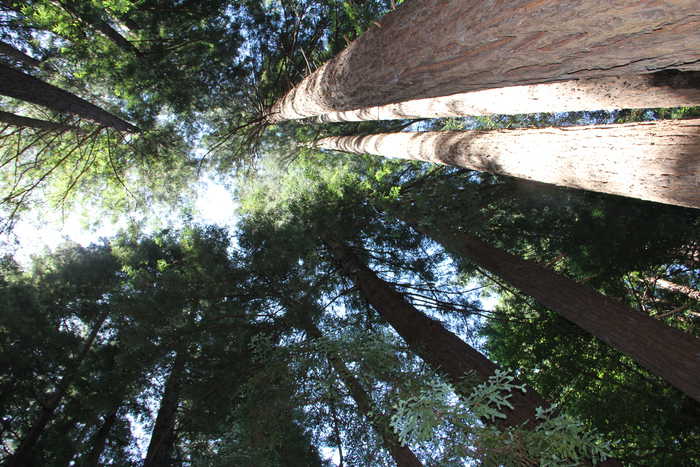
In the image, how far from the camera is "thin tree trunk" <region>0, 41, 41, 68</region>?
6.09 m

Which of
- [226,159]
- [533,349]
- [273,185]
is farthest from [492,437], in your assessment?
[226,159]

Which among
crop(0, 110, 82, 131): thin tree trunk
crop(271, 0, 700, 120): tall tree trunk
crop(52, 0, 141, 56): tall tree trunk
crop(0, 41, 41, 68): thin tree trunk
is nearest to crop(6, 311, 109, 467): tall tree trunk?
crop(0, 110, 82, 131): thin tree trunk

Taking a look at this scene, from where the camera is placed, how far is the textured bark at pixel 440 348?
4379 millimetres

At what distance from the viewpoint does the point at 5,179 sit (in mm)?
8266

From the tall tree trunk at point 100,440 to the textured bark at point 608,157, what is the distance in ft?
32.0

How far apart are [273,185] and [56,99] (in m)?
5.22

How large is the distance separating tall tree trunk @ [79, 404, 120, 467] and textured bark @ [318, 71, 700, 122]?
9877 mm

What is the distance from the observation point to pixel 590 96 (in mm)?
3000

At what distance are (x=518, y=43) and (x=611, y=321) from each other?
4.42 meters

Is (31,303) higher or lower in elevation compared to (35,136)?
lower

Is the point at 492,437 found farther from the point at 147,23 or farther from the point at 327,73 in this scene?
the point at 147,23

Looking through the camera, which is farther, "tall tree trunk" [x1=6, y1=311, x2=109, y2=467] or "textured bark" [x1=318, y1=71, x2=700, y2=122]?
"tall tree trunk" [x1=6, y1=311, x2=109, y2=467]

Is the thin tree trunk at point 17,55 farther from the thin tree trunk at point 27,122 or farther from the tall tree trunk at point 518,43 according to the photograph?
the tall tree trunk at point 518,43

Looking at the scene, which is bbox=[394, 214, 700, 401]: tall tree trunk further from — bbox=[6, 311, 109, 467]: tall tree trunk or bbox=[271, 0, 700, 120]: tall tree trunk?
bbox=[6, 311, 109, 467]: tall tree trunk
